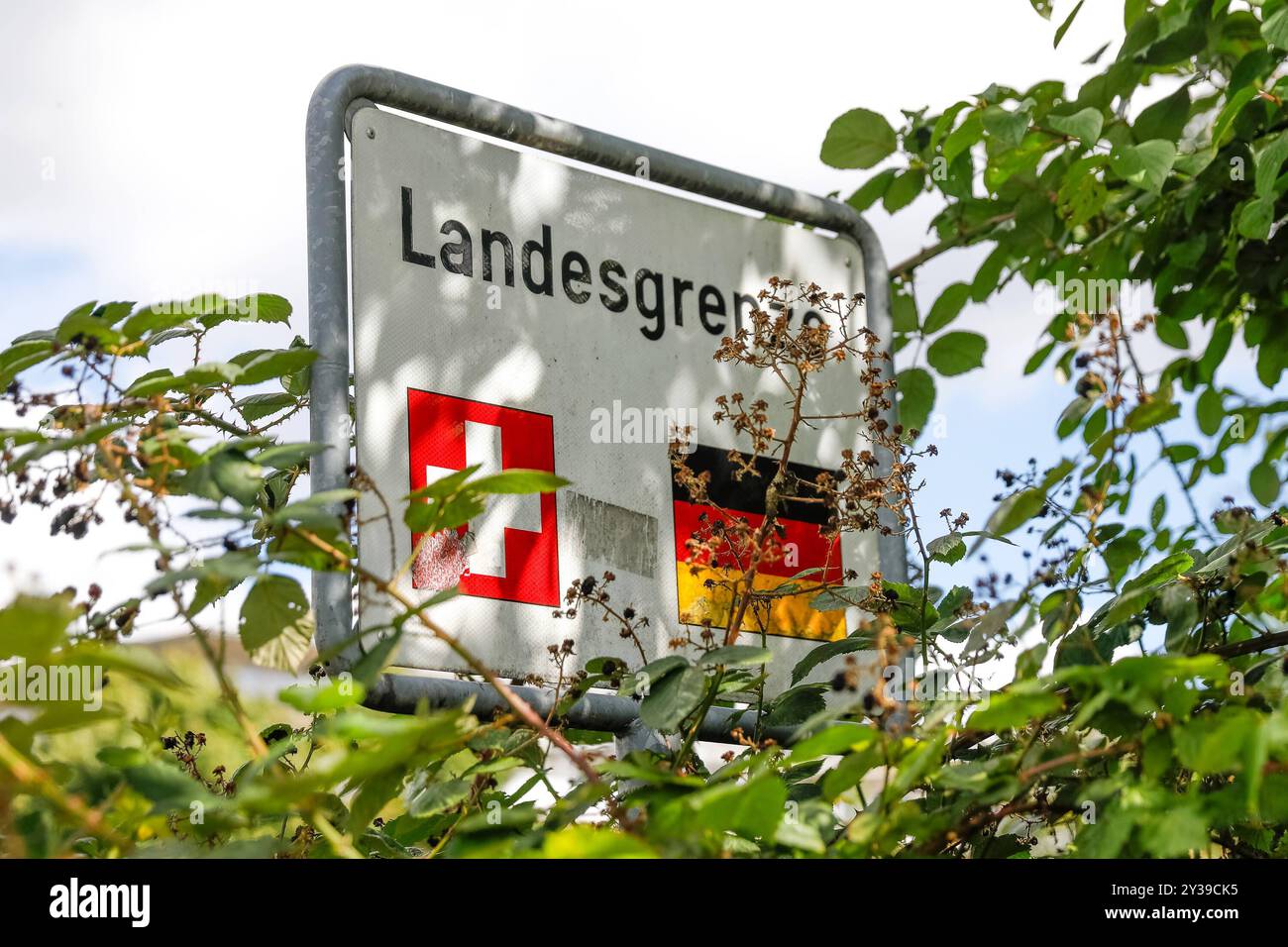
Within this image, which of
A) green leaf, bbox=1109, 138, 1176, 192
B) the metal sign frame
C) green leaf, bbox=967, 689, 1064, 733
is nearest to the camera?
green leaf, bbox=967, 689, 1064, 733

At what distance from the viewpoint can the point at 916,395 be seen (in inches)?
114

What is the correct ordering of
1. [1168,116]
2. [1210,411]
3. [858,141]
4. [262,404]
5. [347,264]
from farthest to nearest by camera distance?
[1210,411] < [858,141] < [1168,116] < [262,404] < [347,264]

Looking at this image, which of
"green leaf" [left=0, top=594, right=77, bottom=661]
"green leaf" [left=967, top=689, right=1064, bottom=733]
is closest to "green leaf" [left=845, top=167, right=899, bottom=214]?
"green leaf" [left=967, top=689, right=1064, bottom=733]

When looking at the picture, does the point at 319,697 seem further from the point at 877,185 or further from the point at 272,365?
the point at 877,185

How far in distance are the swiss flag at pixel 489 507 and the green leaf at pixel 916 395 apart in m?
1.25

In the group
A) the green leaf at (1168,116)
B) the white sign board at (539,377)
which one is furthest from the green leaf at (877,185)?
the white sign board at (539,377)

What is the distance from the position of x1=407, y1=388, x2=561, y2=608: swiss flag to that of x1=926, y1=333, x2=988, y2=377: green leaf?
116 cm

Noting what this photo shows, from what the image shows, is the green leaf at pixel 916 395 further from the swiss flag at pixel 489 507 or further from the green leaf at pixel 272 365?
the green leaf at pixel 272 365

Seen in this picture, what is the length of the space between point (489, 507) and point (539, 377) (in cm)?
22

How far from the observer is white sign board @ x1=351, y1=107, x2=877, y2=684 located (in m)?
1.71

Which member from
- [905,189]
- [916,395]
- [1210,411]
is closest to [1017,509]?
[916,395]

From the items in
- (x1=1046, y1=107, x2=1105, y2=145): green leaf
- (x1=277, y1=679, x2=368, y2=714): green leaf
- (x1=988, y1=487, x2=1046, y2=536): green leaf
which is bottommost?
(x1=277, y1=679, x2=368, y2=714): green leaf

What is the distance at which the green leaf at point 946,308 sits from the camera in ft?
9.60

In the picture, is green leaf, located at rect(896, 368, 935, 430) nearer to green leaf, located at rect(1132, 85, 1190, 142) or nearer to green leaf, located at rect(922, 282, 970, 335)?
green leaf, located at rect(922, 282, 970, 335)
